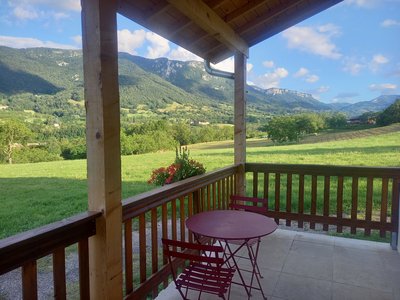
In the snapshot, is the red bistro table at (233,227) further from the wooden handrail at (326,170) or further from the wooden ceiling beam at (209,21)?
the wooden ceiling beam at (209,21)

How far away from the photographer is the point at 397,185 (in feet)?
11.5

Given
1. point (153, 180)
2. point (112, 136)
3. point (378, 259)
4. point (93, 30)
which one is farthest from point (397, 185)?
point (93, 30)

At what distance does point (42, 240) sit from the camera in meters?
1.34

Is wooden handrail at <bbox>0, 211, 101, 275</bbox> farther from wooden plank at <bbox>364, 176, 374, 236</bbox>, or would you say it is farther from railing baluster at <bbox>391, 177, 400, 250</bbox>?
railing baluster at <bbox>391, 177, 400, 250</bbox>

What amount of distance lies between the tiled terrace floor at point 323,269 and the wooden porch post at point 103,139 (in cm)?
96

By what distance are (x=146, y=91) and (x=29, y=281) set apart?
5.95 meters

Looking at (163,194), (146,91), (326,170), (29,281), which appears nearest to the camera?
(29,281)

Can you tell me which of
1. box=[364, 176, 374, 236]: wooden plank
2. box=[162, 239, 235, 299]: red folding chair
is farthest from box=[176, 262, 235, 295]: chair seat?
box=[364, 176, 374, 236]: wooden plank

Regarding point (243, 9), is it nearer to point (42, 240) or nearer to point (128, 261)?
point (128, 261)

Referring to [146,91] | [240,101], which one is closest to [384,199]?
[240,101]

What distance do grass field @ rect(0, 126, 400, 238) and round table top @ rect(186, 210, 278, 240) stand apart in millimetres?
2629

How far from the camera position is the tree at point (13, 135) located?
4379 mm

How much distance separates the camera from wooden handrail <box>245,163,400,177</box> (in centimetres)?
351

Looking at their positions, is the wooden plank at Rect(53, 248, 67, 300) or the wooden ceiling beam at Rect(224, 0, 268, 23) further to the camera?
the wooden ceiling beam at Rect(224, 0, 268, 23)
